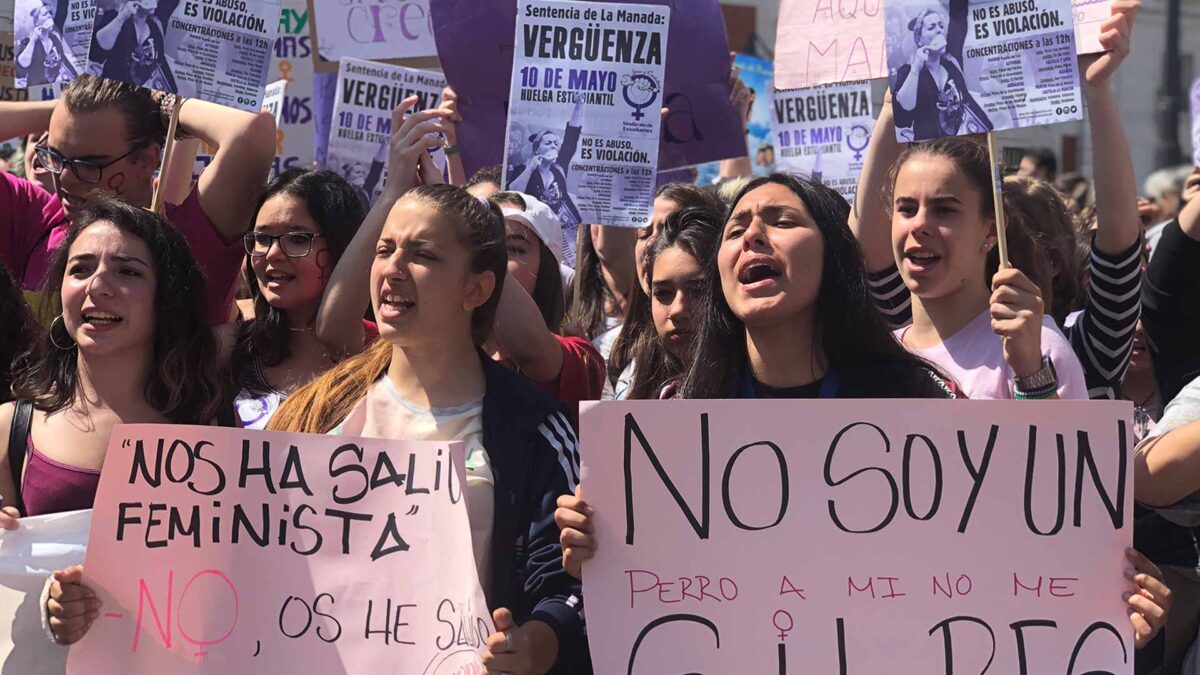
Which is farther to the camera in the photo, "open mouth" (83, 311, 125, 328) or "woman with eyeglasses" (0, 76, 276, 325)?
"woman with eyeglasses" (0, 76, 276, 325)

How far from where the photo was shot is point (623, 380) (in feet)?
14.0

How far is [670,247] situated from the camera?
4176 mm

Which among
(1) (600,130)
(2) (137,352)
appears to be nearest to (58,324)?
(2) (137,352)

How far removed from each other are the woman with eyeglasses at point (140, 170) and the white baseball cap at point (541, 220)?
731 millimetres

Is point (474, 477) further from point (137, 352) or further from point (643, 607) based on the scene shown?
point (137, 352)

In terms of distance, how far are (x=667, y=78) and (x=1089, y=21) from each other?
190 cm

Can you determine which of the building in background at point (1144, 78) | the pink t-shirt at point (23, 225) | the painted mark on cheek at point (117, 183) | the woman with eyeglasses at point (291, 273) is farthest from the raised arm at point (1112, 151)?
the building in background at point (1144, 78)

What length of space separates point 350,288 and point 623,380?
0.83 m

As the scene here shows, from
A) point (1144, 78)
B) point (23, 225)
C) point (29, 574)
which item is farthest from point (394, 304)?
point (1144, 78)

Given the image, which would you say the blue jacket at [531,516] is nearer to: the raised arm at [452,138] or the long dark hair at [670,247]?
the long dark hair at [670,247]

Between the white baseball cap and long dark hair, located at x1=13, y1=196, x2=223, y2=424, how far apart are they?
3.92ft

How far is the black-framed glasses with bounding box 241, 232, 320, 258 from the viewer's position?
412 centimetres

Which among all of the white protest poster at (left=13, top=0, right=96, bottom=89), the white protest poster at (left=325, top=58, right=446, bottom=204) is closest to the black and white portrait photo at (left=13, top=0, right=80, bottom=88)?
the white protest poster at (left=13, top=0, right=96, bottom=89)

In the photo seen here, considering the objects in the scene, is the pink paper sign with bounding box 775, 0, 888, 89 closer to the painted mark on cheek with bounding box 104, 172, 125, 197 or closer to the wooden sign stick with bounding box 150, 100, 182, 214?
the wooden sign stick with bounding box 150, 100, 182, 214
